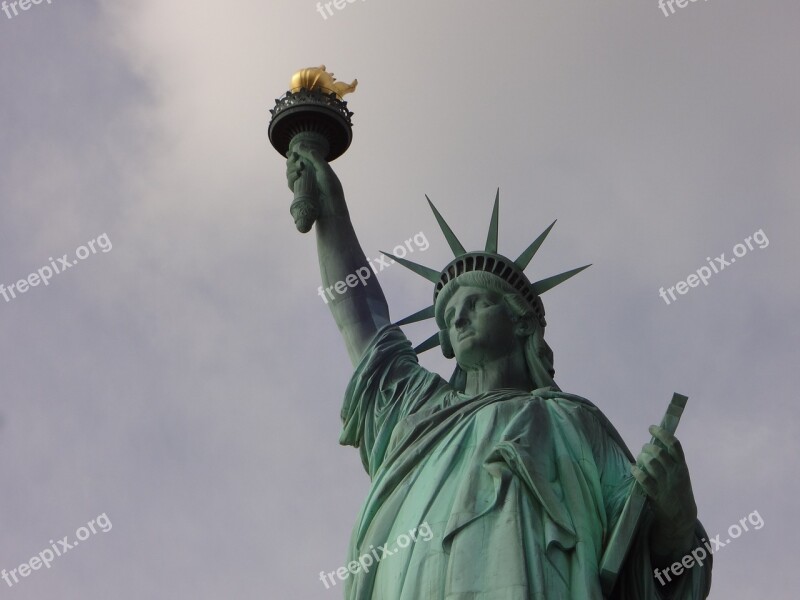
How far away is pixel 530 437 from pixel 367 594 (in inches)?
74.8

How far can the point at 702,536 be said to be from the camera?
14.8 meters

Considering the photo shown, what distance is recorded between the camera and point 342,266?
17.7 meters

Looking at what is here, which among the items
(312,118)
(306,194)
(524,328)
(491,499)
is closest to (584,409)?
(524,328)

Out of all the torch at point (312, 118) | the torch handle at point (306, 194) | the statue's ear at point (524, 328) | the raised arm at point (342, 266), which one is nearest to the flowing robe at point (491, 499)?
the statue's ear at point (524, 328)

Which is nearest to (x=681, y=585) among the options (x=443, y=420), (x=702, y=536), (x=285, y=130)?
(x=702, y=536)

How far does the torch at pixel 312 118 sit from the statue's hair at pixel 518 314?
8.41 feet

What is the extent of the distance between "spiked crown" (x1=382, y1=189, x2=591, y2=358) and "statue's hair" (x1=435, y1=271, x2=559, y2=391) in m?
0.06

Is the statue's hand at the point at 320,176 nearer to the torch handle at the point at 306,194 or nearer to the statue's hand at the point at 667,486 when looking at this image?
the torch handle at the point at 306,194

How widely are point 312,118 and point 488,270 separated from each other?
3153 mm

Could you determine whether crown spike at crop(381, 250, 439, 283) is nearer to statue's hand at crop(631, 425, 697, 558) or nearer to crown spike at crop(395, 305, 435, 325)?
crown spike at crop(395, 305, 435, 325)

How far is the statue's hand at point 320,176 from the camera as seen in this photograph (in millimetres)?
18141

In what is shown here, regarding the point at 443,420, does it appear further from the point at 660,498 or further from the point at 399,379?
the point at 660,498

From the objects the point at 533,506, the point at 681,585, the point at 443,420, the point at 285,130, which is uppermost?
the point at 285,130

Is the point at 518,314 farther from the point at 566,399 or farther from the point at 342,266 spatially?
the point at 342,266
